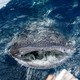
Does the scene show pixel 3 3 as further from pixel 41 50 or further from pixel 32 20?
pixel 41 50

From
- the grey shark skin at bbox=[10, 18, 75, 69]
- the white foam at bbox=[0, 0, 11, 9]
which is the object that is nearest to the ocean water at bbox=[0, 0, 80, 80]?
the white foam at bbox=[0, 0, 11, 9]

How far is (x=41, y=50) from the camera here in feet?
22.2

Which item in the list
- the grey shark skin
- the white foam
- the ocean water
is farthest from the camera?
the white foam

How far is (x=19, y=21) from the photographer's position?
28.9 feet

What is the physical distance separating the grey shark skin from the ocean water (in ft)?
0.42

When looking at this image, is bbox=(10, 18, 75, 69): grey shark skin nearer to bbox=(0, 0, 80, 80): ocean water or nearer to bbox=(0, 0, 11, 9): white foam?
bbox=(0, 0, 80, 80): ocean water

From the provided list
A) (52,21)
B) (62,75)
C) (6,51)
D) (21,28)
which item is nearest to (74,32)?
(52,21)

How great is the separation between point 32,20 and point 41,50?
6.88 feet

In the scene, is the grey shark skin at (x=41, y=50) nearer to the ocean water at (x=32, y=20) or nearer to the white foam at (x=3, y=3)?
the ocean water at (x=32, y=20)

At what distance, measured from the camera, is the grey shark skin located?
6750mm

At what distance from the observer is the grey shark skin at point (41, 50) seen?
6.75m

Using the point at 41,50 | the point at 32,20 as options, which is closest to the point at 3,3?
the point at 32,20

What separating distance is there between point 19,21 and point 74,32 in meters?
1.54

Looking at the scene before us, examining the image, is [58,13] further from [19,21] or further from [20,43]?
[20,43]
